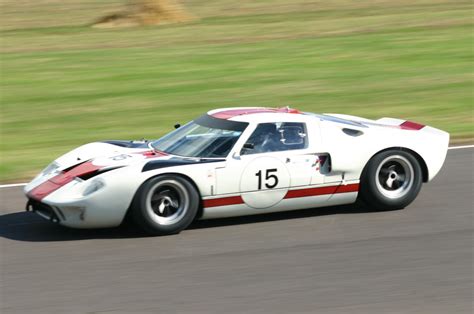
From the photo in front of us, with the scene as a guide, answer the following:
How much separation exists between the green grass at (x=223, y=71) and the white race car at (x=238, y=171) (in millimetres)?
2948

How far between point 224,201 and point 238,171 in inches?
12.2

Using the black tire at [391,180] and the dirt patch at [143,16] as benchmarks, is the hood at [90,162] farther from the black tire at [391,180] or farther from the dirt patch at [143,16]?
the dirt patch at [143,16]

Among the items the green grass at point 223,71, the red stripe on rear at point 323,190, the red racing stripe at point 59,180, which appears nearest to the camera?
the red racing stripe at point 59,180

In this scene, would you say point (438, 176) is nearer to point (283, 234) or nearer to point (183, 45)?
point (283, 234)

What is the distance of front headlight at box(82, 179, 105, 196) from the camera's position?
320 inches

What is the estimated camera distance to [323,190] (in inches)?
348

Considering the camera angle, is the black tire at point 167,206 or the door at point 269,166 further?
the door at point 269,166

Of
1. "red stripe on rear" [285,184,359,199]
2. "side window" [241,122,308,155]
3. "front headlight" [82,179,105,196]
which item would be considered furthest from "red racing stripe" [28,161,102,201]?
"red stripe on rear" [285,184,359,199]

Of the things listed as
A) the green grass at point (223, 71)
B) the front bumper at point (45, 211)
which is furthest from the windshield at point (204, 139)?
the green grass at point (223, 71)

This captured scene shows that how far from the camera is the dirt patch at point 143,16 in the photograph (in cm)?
2400

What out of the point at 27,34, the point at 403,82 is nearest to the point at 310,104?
the point at 403,82

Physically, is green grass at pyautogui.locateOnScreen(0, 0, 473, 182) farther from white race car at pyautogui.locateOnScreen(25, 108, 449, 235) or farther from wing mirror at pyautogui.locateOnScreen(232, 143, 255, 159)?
wing mirror at pyautogui.locateOnScreen(232, 143, 255, 159)

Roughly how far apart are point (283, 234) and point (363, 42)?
13151mm

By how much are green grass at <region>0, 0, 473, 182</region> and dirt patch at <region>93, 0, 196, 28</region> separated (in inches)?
22.7
